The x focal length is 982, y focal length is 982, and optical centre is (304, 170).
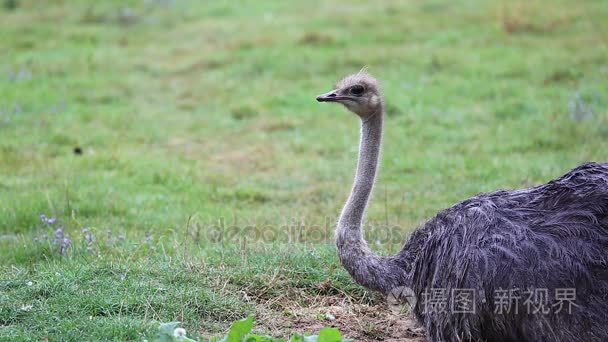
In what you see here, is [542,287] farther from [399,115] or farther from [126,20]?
[126,20]

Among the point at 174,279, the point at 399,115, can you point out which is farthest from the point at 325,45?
the point at 174,279

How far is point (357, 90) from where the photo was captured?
19.3ft

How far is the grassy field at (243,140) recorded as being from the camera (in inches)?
237

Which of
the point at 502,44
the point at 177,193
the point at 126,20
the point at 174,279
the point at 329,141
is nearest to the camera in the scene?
the point at 174,279

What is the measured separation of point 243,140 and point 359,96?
544cm

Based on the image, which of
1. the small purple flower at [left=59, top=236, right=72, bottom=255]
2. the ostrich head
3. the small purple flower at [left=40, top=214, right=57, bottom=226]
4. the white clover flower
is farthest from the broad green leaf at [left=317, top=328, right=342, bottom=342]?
the small purple flower at [left=40, top=214, right=57, bottom=226]

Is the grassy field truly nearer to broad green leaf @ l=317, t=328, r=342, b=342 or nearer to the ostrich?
the ostrich

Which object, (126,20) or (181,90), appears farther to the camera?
(126,20)

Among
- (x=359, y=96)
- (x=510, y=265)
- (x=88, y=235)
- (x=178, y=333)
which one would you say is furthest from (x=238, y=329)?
(x=88, y=235)

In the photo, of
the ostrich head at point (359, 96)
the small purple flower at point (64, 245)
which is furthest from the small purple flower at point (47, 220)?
the ostrich head at point (359, 96)

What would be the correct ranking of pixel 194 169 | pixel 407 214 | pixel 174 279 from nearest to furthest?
pixel 174 279
pixel 407 214
pixel 194 169

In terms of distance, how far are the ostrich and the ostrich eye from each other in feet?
2.78

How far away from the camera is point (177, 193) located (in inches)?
364

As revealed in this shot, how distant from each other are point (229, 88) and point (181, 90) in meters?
0.67
